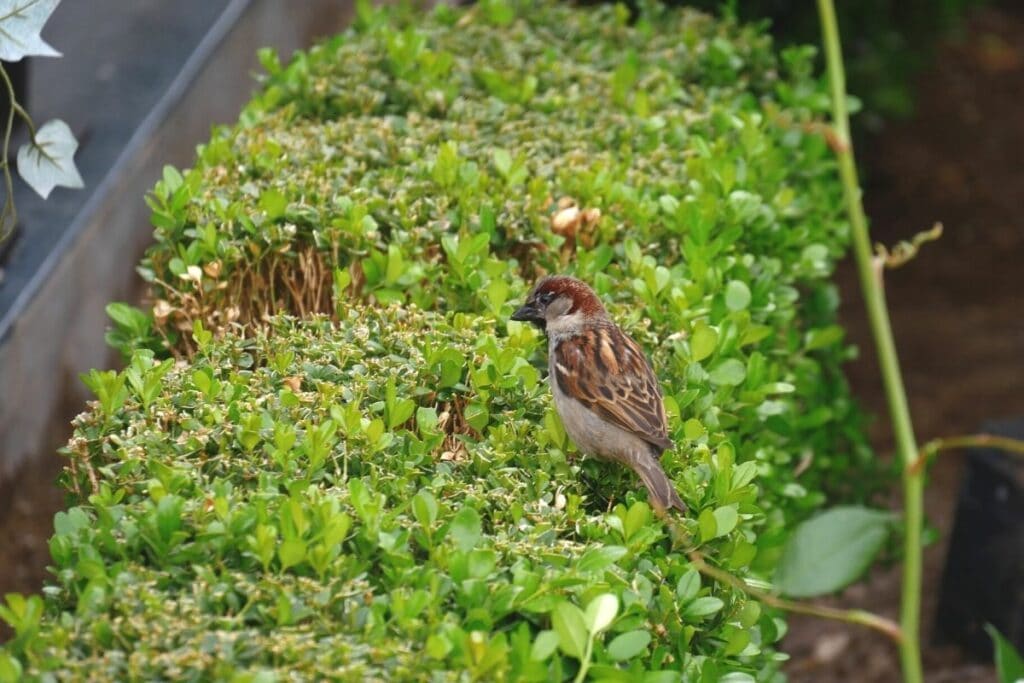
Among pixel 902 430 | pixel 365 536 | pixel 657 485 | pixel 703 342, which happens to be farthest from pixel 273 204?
pixel 902 430

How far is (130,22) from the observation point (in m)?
6.31

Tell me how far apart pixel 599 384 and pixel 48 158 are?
140 centimetres

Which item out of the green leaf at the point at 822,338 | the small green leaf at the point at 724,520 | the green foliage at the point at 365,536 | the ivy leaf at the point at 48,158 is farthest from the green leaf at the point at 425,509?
the green leaf at the point at 822,338

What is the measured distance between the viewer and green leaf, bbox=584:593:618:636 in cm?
246

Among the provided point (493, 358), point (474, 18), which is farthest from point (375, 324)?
point (474, 18)

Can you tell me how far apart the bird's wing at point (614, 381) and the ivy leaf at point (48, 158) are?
1251 millimetres

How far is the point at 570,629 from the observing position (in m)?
2.44

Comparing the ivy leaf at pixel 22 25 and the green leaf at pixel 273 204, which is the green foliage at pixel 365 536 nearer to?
the green leaf at pixel 273 204

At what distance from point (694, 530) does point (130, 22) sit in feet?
14.2

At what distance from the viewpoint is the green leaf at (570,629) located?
244cm

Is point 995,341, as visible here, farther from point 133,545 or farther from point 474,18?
point 133,545

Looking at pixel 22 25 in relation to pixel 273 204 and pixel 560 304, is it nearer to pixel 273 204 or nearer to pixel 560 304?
pixel 273 204

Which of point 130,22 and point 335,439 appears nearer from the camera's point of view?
point 335,439

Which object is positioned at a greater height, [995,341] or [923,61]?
[923,61]
